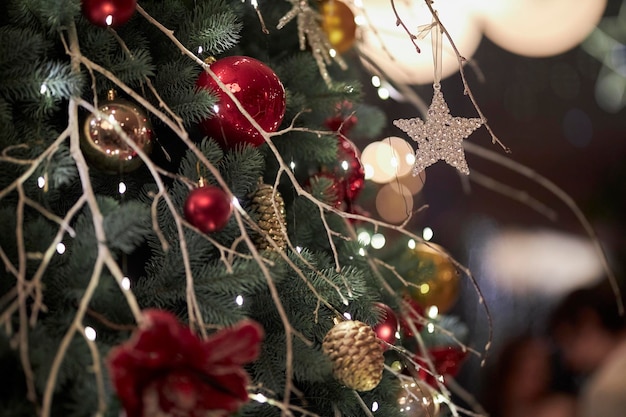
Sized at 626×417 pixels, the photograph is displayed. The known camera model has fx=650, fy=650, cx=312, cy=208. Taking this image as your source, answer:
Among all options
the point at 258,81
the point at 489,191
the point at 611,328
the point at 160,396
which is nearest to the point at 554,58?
the point at 489,191

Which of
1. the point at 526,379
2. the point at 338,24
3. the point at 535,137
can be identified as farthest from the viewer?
A: the point at 535,137

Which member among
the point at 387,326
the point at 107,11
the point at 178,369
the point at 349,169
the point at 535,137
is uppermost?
the point at 107,11

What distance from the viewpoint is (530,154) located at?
155 centimetres

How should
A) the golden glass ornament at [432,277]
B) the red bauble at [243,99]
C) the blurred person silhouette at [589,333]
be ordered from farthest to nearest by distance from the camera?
the blurred person silhouette at [589,333]
the golden glass ornament at [432,277]
the red bauble at [243,99]

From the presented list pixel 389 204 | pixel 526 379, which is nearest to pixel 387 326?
pixel 526 379

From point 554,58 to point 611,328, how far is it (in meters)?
0.64

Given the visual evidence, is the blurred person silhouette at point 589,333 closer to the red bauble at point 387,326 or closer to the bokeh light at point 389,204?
the bokeh light at point 389,204

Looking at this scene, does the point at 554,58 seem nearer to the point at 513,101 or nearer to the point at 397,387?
the point at 513,101

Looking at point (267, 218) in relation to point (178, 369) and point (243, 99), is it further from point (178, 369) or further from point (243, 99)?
point (178, 369)

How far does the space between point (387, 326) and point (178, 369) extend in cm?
37

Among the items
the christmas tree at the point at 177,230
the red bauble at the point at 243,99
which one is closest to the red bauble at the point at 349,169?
the christmas tree at the point at 177,230

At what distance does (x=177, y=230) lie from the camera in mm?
665

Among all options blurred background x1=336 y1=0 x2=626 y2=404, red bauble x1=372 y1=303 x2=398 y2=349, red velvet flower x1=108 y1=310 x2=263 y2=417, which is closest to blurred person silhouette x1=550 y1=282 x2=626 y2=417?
blurred background x1=336 y1=0 x2=626 y2=404

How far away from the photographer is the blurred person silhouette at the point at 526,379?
1.41 metres
